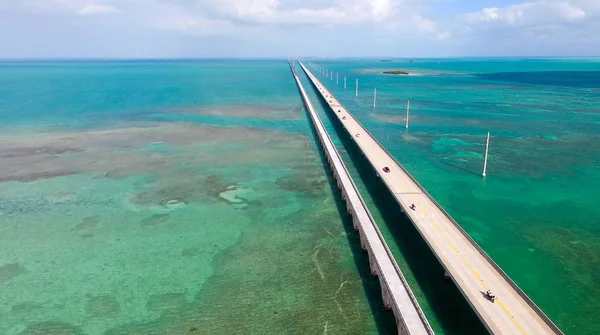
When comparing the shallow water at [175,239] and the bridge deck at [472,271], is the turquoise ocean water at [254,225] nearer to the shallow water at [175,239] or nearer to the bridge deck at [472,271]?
the shallow water at [175,239]

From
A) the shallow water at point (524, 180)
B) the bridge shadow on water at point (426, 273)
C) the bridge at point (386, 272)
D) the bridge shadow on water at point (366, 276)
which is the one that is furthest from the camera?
the shallow water at point (524, 180)

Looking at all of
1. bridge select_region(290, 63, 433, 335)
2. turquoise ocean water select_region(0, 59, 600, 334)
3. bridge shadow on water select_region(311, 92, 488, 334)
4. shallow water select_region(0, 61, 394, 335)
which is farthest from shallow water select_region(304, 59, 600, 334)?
shallow water select_region(0, 61, 394, 335)

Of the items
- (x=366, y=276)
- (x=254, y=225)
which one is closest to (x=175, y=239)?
(x=254, y=225)

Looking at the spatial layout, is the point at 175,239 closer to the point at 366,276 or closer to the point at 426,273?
the point at 366,276

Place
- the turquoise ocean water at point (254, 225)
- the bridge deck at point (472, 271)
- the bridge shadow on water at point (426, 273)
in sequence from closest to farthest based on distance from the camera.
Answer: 1. the bridge deck at point (472, 271)
2. the bridge shadow on water at point (426, 273)
3. the turquoise ocean water at point (254, 225)

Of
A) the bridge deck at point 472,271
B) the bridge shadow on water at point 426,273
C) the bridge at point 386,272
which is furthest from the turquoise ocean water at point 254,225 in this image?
the bridge deck at point 472,271

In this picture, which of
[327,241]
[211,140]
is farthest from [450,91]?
[327,241]

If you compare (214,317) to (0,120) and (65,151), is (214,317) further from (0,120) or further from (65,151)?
(0,120)
